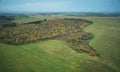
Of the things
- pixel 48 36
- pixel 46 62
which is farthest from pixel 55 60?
pixel 48 36

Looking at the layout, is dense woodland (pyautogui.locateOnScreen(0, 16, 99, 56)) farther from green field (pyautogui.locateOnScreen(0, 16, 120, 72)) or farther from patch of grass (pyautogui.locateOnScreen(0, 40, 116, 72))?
patch of grass (pyautogui.locateOnScreen(0, 40, 116, 72))

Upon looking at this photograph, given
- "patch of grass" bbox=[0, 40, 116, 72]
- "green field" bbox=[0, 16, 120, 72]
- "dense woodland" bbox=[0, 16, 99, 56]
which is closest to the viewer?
"patch of grass" bbox=[0, 40, 116, 72]

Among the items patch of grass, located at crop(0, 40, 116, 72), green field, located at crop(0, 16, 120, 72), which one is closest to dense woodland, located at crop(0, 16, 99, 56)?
green field, located at crop(0, 16, 120, 72)

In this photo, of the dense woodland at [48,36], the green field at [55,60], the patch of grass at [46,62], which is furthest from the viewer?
the dense woodland at [48,36]

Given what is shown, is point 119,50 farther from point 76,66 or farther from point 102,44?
point 76,66

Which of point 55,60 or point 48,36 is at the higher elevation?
point 48,36

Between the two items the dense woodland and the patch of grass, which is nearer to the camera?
the patch of grass

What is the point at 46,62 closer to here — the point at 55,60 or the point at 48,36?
the point at 55,60

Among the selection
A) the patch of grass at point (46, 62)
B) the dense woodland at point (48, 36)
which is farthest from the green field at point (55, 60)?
the dense woodland at point (48, 36)

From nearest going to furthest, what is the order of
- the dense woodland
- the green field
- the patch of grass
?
the patch of grass
the green field
the dense woodland

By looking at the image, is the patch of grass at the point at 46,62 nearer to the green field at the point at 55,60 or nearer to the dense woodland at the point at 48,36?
the green field at the point at 55,60

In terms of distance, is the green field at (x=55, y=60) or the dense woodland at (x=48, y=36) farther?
the dense woodland at (x=48, y=36)
